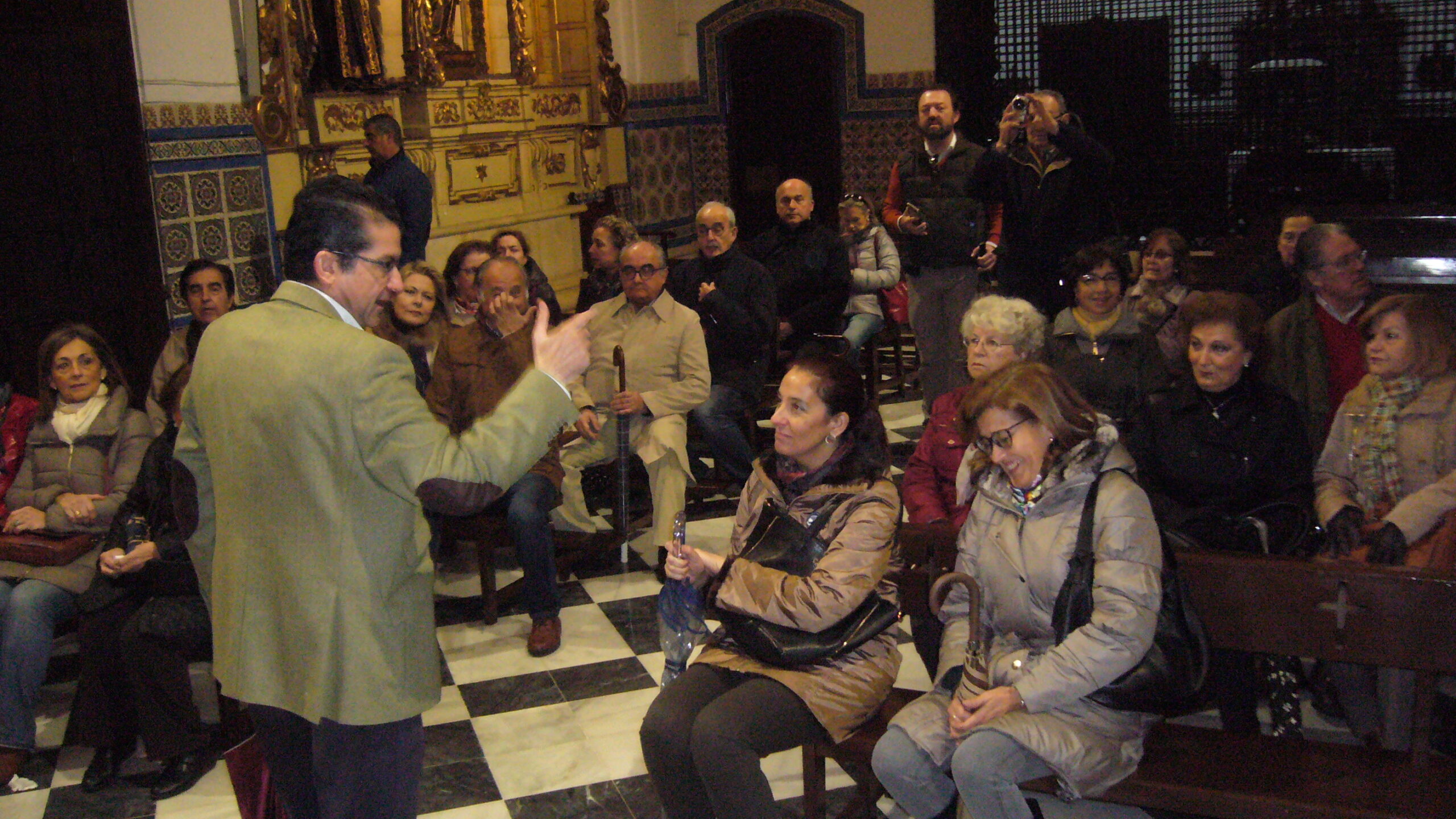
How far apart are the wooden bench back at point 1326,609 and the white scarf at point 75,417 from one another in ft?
9.95

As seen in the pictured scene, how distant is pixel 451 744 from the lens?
3.43 metres

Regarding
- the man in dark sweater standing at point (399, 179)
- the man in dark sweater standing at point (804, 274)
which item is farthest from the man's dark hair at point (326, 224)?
the man in dark sweater standing at point (399, 179)

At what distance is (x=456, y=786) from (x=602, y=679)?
69cm

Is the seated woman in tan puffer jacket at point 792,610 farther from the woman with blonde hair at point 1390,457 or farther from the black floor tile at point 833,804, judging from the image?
the woman with blonde hair at point 1390,457

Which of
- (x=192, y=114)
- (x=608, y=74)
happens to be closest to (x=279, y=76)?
(x=192, y=114)

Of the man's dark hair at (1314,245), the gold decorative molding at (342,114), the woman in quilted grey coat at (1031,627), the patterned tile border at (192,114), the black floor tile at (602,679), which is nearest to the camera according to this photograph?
the woman in quilted grey coat at (1031,627)

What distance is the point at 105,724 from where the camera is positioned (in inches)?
133

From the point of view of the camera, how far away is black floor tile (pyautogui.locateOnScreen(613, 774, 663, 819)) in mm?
3021

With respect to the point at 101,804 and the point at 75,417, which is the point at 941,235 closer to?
the point at 75,417

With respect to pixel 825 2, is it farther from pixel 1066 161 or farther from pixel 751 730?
pixel 751 730

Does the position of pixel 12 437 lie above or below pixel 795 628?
above

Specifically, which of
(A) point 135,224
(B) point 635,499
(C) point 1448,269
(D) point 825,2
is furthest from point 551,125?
(C) point 1448,269

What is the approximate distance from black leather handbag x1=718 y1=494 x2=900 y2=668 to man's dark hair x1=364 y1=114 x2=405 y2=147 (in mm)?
4527

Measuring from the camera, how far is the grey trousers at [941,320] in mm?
5707
